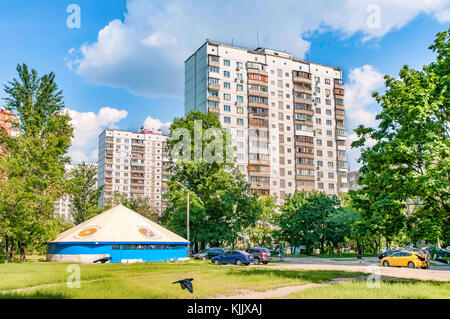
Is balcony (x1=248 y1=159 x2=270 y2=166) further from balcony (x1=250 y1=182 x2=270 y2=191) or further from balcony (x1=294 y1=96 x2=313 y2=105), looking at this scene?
balcony (x1=294 y1=96 x2=313 y2=105)

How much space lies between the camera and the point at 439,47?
21.8 metres

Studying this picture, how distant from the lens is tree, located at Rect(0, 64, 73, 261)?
1567 inches

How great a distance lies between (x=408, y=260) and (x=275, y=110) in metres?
55.9

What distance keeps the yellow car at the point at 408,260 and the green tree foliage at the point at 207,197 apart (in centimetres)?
2044

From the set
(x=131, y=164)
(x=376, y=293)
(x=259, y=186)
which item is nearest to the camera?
(x=376, y=293)

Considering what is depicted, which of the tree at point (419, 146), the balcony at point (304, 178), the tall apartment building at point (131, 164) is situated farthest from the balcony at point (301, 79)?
the tree at point (419, 146)

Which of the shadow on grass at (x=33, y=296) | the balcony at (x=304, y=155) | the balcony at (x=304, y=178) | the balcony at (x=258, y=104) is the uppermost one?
the balcony at (x=258, y=104)

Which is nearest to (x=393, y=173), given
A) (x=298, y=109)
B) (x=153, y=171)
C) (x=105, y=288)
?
(x=105, y=288)

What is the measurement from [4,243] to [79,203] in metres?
26.1

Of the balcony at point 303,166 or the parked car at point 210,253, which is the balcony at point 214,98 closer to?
the balcony at point 303,166

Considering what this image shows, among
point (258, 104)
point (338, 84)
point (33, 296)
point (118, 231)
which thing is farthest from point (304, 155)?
point (33, 296)

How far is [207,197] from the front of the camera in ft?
170

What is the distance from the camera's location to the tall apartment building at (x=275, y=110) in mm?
80375

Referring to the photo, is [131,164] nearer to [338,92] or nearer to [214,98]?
[214,98]
